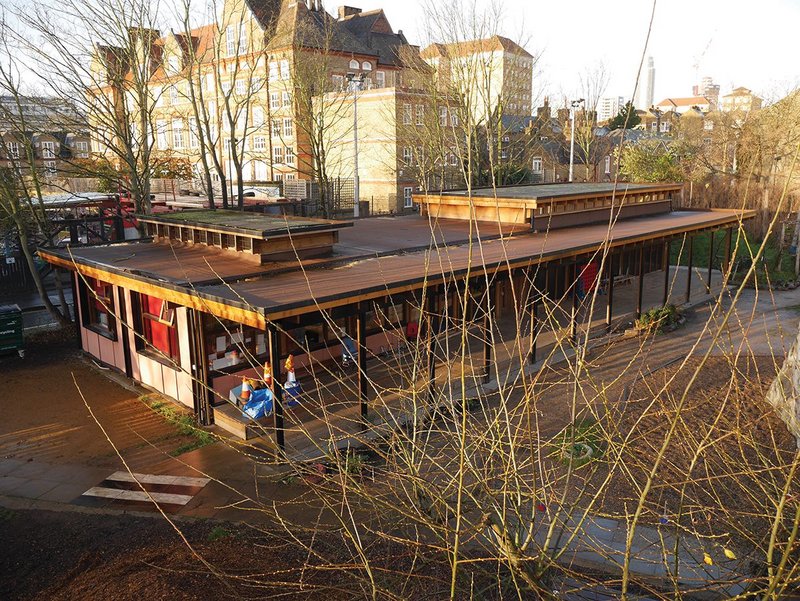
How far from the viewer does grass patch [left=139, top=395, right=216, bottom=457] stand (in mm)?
10422

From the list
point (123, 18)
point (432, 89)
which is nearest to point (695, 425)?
point (123, 18)

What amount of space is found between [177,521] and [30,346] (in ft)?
34.1

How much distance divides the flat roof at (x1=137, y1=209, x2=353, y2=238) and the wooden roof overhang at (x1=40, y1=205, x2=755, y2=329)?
3.57ft

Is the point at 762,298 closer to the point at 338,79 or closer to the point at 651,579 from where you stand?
the point at 651,579

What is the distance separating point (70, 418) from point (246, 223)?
4872 mm

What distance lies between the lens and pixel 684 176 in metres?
33.7

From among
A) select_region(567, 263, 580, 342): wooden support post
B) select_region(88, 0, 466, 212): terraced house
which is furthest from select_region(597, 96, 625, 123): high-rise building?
select_region(88, 0, 466, 212): terraced house

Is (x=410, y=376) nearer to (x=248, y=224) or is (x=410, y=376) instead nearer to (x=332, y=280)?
(x=332, y=280)

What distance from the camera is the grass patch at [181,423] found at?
10422mm

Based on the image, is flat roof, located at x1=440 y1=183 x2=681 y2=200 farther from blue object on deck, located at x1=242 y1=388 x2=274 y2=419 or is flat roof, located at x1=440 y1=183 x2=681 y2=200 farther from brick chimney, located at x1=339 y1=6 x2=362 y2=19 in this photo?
brick chimney, located at x1=339 y1=6 x2=362 y2=19

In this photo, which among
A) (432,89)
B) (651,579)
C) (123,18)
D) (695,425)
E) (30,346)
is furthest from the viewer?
(432,89)

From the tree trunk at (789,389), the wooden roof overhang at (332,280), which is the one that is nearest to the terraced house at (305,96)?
the wooden roof overhang at (332,280)

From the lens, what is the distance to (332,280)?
34.8 ft

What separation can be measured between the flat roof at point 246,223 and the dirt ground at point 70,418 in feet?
12.0
